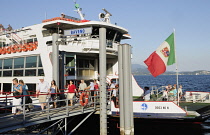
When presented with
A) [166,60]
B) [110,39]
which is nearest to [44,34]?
[110,39]

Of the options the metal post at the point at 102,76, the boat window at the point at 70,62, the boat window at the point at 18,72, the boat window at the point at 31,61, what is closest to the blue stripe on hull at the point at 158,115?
the metal post at the point at 102,76

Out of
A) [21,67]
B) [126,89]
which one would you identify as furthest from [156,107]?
[21,67]

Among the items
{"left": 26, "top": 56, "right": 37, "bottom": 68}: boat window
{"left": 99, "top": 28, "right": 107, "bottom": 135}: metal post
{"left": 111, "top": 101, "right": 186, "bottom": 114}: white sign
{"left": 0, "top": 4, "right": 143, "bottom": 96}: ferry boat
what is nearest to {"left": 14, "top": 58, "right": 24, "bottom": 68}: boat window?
{"left": 0, "top": 4, "right": 143, "bottom": 96}: ferry boat

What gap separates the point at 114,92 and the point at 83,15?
10.8m

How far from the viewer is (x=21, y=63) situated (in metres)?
17.4

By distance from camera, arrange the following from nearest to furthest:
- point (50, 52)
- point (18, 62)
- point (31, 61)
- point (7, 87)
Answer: point (50, 52) → point (31, 61) → point (18, 62) → point (7, 87)

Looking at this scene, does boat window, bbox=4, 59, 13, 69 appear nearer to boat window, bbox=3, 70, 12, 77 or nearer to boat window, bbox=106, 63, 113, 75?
boat window, bbox=3, 70, 12, 77

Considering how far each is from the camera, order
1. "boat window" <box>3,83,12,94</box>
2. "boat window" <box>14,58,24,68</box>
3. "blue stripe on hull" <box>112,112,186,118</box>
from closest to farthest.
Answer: "blue stripe on hull" <box>112,112,186,118</box>, "boat window" <box>14,58,24,68</box>, "boat window" <box>3,83,12,94</box>

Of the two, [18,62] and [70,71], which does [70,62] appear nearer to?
[70,71]

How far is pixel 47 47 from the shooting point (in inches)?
622

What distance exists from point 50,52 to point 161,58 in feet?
24.4

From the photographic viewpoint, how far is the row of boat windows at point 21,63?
1620 centimetres

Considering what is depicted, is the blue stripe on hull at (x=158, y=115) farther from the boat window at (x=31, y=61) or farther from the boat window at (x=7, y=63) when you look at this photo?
the boat window at (x=7, y=63)

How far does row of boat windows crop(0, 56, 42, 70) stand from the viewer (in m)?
16.2
